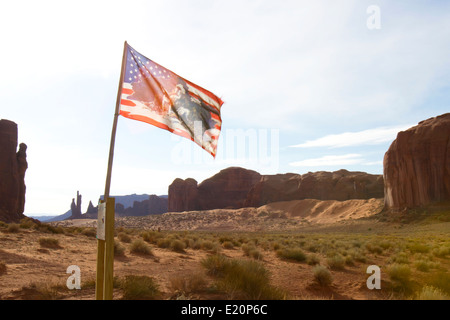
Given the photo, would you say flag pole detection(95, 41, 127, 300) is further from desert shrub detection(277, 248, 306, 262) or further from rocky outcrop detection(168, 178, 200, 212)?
rocky outcrop detection(168, 178, 200, 212)

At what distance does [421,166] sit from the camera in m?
54.2

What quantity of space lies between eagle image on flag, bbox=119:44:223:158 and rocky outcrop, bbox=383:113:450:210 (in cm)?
5810

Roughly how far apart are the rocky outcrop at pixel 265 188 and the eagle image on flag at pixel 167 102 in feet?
265

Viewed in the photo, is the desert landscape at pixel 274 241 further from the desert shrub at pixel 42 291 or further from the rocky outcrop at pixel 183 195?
the rocky outcrop at pixel 183 195

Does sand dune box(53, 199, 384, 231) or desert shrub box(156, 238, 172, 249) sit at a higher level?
desert shrub box(156, 238, 172, 249)

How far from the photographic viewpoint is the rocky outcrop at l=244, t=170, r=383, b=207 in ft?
263

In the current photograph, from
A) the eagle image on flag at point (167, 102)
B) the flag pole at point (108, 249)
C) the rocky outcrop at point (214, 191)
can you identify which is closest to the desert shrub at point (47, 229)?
the eagle image on flag at point (167, 102)

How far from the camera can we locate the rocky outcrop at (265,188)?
268 ft

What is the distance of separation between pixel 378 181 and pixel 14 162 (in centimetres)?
8556

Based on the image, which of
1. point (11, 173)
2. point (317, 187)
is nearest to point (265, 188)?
point (317, 187)

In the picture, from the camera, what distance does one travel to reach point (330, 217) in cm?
6675

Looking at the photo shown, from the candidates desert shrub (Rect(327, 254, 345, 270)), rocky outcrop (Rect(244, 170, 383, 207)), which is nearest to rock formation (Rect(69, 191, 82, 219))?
rocky outcrop (Rect(244, 170, 383, 207))
